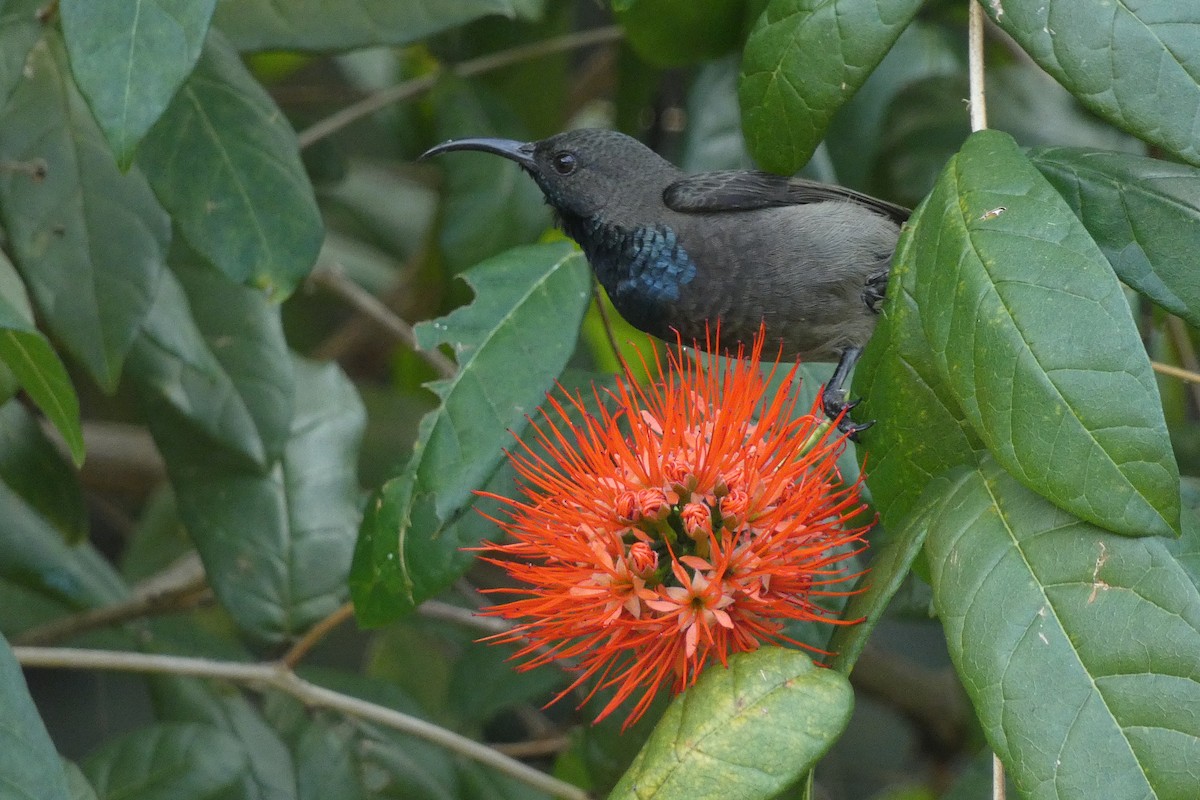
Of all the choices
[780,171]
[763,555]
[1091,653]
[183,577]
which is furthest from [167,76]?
[183,577]

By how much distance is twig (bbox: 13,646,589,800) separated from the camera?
2.06 metres

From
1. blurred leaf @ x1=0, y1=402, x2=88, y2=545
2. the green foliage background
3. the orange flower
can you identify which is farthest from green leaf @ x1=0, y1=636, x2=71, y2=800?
blurred leaf @ x1=0, y1=402, x2=88, y2=545

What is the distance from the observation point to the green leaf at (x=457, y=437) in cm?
187

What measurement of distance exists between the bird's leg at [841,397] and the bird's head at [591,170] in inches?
18.5

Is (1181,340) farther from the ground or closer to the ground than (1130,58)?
closer to the ground

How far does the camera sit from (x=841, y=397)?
2.20 meters

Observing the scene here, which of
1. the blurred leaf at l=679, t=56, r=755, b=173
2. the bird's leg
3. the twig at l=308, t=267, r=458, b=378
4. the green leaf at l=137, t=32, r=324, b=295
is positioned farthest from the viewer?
the twig at l=308, t=267, r=458, b=378

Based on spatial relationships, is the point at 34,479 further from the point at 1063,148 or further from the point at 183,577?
the point at 1063,148

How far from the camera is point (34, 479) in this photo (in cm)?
240

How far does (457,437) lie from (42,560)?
116cm

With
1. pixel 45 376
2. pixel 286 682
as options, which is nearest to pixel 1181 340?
pixel 286 682

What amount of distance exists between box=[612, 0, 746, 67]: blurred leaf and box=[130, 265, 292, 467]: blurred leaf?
2.97 feet

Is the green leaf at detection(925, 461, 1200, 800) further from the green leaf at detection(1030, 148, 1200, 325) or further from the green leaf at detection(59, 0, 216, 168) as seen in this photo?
the green leaf at detection(59, 0, 216, 168)

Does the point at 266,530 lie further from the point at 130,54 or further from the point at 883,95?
the point at 883,95
